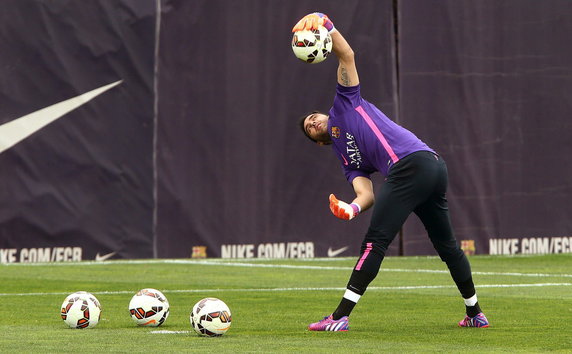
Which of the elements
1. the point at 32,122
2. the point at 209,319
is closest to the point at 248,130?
the point at 32,122

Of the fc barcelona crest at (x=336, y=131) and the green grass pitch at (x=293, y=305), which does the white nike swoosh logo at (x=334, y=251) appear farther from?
the fc barcelona crest at (x=336, y=131)

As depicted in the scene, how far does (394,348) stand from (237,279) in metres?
7.03

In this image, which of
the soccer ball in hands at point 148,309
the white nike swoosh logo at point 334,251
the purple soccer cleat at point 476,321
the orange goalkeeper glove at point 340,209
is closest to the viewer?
the orange goalkeeper glove at point 340,209

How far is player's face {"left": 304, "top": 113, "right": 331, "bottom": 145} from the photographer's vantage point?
910cm

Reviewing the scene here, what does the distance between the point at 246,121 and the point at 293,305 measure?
7683 millimetres

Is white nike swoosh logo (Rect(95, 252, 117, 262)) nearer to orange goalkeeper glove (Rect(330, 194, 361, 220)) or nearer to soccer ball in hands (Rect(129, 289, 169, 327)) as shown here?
soccer ball in hands (Rect(129, 289, 169, 327))

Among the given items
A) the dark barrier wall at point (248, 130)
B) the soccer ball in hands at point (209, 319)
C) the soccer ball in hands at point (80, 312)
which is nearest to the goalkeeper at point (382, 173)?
the soccer ball in hands at point (209, 319)

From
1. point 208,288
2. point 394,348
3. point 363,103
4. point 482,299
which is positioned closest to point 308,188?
point 208,288

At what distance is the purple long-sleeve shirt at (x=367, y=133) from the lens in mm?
8859

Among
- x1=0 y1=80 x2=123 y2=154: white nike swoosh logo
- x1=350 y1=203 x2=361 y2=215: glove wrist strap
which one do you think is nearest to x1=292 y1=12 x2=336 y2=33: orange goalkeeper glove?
x1=350 y1=203 x2=361 y2=215: glove wrist strap

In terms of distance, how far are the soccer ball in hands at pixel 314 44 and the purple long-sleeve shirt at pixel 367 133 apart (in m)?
0.27

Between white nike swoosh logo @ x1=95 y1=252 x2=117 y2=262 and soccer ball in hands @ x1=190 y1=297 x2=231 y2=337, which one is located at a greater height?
white nike swoosh logo @ x1=95 y1=252 x2=117 y2=262

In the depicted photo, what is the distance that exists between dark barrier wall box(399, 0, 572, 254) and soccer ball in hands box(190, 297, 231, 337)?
11.1 m

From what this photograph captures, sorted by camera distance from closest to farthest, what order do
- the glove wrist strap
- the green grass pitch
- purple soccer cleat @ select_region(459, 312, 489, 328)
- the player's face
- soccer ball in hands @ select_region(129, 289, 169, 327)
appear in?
the green grass pitch
the glove wrist strap
soccer ball in hands @ select_region(129, 289, 169, 327)
purple soccer cleat @ select_region(459, 312, 489, 328)
the player's face
